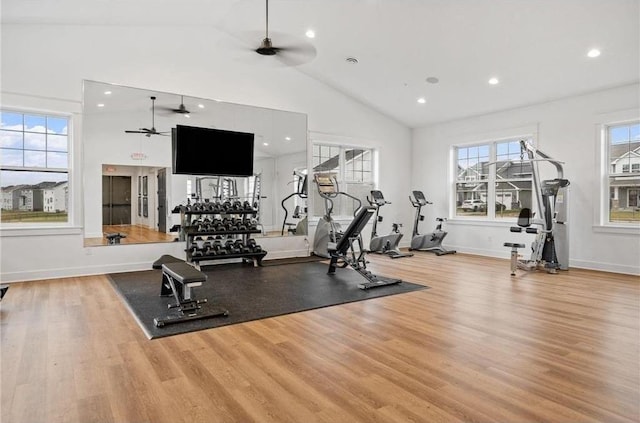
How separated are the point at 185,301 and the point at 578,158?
266 inches

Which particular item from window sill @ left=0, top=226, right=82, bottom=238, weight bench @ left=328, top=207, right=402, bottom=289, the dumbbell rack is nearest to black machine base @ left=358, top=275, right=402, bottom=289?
weight bench @ left=328, top=207, right=402, bottom=289

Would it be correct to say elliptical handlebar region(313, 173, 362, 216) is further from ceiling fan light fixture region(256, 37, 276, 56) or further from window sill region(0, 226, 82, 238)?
window sill region(0, 226, 82, 238)

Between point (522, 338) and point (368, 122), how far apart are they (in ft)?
21.5

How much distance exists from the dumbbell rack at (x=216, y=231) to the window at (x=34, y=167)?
1.73 metres

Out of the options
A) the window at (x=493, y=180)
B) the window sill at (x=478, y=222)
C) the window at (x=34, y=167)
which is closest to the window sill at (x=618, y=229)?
the window at (x=493, y=180)

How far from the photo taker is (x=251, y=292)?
4.94m

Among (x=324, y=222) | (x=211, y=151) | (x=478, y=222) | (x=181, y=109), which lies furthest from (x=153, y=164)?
(x=478, y=222)

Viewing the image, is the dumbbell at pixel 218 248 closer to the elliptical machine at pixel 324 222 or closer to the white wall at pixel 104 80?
the white wall at pixel 104 80

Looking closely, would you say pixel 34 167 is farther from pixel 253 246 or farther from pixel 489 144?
pixel 489 144

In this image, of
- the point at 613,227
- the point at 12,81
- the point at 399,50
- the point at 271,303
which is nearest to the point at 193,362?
the point at 271,303

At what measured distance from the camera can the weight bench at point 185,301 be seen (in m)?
3.55

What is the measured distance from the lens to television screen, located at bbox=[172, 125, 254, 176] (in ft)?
21.2

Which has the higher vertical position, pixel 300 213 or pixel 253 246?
pixel 300 213

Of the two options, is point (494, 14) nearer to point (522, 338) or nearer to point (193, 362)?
point (522, 338)
